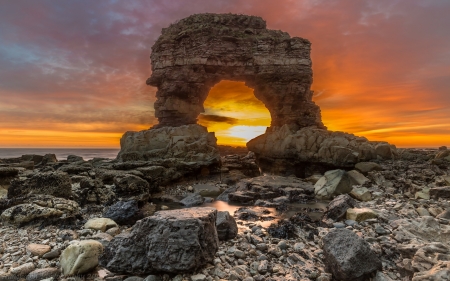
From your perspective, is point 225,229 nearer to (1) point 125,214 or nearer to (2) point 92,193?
(1) point 125,214

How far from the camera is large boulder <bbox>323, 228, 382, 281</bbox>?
4109mm

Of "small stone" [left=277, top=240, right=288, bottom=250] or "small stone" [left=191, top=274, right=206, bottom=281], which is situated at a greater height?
"small stone" [left=191, top=274, right=206, bottom=281]

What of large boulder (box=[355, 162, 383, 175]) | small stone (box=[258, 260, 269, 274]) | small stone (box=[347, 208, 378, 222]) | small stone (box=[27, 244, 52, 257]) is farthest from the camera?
large boulder (box=[355, 162, 383, 175])

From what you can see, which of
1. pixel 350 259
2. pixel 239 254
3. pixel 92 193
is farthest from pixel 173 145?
pixel 350 259

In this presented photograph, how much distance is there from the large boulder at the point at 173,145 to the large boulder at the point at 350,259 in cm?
1552

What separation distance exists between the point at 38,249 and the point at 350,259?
21.1ft

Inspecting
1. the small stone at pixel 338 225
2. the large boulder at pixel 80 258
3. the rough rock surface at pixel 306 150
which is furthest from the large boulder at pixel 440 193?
the large boulder at pixel 80 258

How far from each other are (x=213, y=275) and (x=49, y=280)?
9.42 feet

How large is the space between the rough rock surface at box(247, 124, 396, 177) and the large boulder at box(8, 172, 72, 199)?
1844 cm

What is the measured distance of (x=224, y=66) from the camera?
25312 mm

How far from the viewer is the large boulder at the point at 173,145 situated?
66.9 ft

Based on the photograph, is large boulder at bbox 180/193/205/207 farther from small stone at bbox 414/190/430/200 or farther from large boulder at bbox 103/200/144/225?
small stone at bbox 414/190/430/200

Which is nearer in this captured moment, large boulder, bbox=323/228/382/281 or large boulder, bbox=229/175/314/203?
large boulder, bbox=323/228/382/281

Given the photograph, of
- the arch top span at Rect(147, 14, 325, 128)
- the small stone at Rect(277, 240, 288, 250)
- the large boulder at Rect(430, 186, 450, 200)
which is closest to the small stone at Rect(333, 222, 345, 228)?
the small stone at Rect(277, 240, 288, 250)
